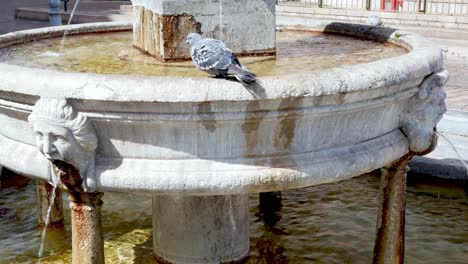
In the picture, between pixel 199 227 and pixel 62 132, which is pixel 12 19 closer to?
pixel 199 227

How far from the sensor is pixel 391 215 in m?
3.83

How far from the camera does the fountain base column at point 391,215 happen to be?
3.80 meters

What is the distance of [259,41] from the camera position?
405 centimetres

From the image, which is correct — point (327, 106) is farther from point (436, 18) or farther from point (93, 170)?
point (436, 18)

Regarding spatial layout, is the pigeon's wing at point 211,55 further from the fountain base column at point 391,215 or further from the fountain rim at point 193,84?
the fountain base column at point 391,215

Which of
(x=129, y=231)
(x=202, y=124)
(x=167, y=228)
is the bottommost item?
(x=129, y=231)

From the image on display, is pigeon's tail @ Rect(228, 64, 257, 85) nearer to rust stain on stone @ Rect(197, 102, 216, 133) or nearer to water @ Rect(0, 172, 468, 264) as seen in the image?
rust stain on stone @ Rect(197, 102, 216, 133)

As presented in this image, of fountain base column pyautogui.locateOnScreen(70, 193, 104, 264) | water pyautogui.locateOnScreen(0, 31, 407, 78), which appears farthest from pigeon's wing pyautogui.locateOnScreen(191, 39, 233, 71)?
fountain base column pyautogui.locateOnScreen(70, 193, 104, 264)

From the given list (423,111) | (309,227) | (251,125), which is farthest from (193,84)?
(309,227)

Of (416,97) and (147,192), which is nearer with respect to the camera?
(147,192)

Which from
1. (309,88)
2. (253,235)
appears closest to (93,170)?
(309,88)

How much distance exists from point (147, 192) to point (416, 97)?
4.35 ft

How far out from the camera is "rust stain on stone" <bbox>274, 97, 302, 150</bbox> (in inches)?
115

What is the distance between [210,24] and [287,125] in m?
1.11
